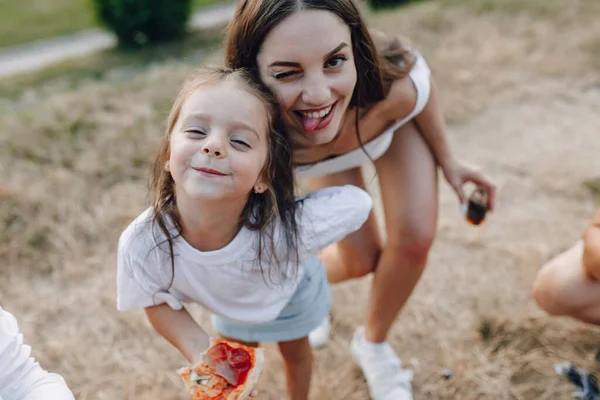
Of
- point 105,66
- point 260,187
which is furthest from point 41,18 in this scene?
point 260,187

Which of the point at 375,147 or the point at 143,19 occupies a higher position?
the point at 375,147

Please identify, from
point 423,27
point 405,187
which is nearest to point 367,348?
point 405,187

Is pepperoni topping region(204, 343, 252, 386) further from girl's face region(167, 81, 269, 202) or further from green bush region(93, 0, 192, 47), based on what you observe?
green bush region(93, 0, 192, 47)

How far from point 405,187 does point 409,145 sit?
0.15 metres

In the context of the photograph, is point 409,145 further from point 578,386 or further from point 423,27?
point 423,27

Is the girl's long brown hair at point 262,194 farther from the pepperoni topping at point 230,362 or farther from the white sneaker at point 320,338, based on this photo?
the white sneaker at point 320,338

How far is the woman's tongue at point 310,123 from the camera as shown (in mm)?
1700

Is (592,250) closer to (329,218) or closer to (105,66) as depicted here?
(329,218)

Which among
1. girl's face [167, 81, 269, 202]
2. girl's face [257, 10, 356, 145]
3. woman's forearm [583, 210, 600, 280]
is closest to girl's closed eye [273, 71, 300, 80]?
girl's face [257, 10, 356, 145]

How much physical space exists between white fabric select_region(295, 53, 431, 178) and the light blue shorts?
1.00 ft

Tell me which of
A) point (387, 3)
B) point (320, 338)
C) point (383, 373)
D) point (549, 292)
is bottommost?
point (387, 3)

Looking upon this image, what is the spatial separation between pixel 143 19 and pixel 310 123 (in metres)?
6.07

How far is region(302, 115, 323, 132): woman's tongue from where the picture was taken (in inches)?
66.9

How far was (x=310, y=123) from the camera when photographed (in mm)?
1704
